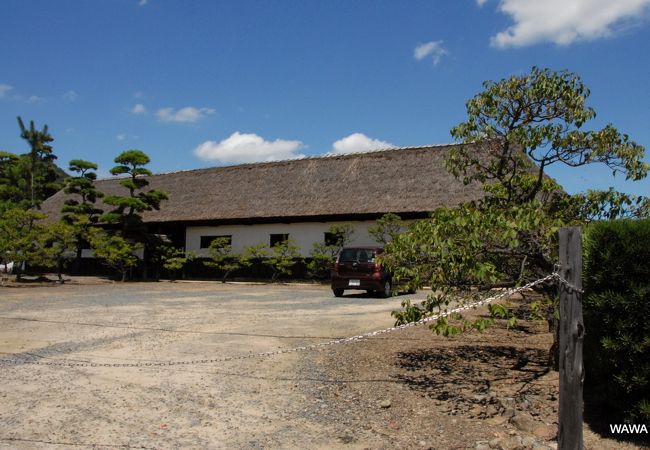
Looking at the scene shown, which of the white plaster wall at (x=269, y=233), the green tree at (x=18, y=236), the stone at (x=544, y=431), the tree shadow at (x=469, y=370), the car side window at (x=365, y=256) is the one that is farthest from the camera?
the white plaster wall at (x=269, y=233)

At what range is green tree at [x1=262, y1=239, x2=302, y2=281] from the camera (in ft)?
67.4

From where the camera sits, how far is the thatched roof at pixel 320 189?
1955 centimetres

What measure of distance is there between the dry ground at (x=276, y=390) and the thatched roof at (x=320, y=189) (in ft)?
38.0

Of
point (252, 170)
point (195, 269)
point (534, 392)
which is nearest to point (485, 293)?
point (534, 392)

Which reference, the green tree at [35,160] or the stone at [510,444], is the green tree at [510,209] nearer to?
the stone at [510,444]

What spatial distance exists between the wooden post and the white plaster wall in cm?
1631

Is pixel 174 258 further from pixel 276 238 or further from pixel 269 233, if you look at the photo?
pixel 276 238

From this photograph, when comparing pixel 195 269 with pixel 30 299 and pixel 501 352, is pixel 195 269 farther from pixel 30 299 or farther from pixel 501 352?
pixel 501 352

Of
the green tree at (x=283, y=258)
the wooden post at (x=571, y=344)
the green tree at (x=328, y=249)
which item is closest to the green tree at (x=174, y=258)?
the green tree at (x=283, y=258)

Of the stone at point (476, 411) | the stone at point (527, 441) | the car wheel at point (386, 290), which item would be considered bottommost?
the stone at point (527, 441)

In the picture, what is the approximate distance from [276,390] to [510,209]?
2.81 meters

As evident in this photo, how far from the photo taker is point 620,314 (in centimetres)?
372

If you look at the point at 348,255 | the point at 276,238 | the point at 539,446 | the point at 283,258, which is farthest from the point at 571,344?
the point at 276,238

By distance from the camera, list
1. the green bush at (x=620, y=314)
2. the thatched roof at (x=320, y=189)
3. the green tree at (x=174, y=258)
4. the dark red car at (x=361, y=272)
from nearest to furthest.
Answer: the green bush at (x=620, y=314) < the dark red car at (x=361, y=272) < the thatched roof at (x=320, y=189) < the green tree at (x=174, y=258)
